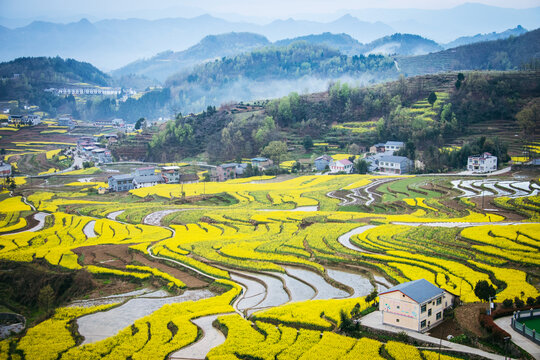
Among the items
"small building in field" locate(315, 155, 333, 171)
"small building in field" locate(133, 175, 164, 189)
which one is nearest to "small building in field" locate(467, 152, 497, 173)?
"small building in field" locate(315, 155, 333, 171)

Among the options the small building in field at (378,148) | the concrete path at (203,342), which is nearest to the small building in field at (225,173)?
the small building in field at (378,148)

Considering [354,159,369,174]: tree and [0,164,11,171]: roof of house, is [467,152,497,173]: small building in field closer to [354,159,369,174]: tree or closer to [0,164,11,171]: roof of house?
[354,159,369,174]: tree

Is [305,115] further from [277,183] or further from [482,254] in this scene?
[482,254]

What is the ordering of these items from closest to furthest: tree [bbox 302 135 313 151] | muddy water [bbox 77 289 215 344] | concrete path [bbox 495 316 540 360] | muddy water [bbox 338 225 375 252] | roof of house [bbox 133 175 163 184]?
concrete path [bbox 495 316 540 360], muddy water [bbox 77 289 215 344], muddy water [bbox 338 225 375 252], roof of house [bbox 133 175 163 184], tree [bbox 302 135 313 151]

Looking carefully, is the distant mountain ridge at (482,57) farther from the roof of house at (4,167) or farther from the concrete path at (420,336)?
the concrete path at (420,336)

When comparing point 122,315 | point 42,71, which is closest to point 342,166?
point 122,315

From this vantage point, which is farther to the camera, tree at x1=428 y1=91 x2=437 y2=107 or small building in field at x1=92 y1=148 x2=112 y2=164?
small building in field at x1=92 y1=148 x2=112 y2=164

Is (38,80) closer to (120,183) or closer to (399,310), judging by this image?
(120,183)

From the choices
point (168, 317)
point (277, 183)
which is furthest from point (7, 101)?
point (168, 317)
